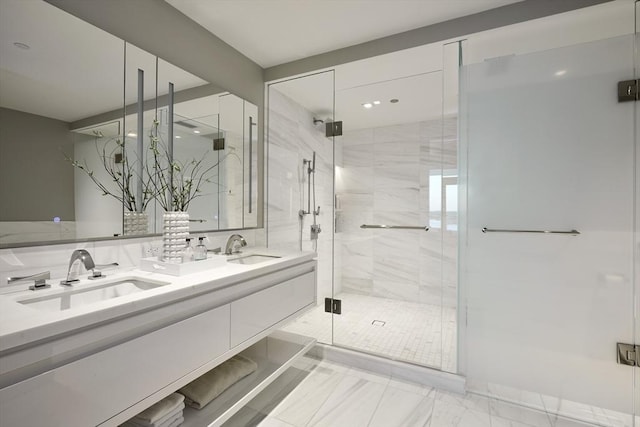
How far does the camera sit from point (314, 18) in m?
1.93

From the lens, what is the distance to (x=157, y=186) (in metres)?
1.78

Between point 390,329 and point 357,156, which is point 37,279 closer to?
point 357,156

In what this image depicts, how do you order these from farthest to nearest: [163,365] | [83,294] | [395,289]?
[395,289] < [83,294] < [163,365]

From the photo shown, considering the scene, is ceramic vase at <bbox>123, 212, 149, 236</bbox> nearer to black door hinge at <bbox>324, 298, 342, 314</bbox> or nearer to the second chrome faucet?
the second chrome faucet

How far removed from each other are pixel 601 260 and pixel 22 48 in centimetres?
310

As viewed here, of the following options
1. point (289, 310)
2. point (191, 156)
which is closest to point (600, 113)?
point (289, 310)

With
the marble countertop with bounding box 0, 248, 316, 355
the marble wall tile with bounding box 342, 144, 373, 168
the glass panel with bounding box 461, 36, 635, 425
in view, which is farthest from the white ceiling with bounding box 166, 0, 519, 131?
the marble countertop with bounding box 0, 248, 316, 355

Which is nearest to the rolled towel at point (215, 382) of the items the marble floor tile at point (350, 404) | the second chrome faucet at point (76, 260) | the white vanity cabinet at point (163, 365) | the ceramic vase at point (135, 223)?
the white vanity cabinet at point (163, 365)

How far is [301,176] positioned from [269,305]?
4.33ft

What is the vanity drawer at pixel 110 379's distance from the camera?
76 cm

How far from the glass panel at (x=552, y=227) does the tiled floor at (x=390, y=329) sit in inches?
9.2

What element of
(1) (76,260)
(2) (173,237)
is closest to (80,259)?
(1) (76,260)

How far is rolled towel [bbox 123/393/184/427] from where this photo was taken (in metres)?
1.24

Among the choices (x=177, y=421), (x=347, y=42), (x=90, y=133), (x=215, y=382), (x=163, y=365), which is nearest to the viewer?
(x=163, y=365)
